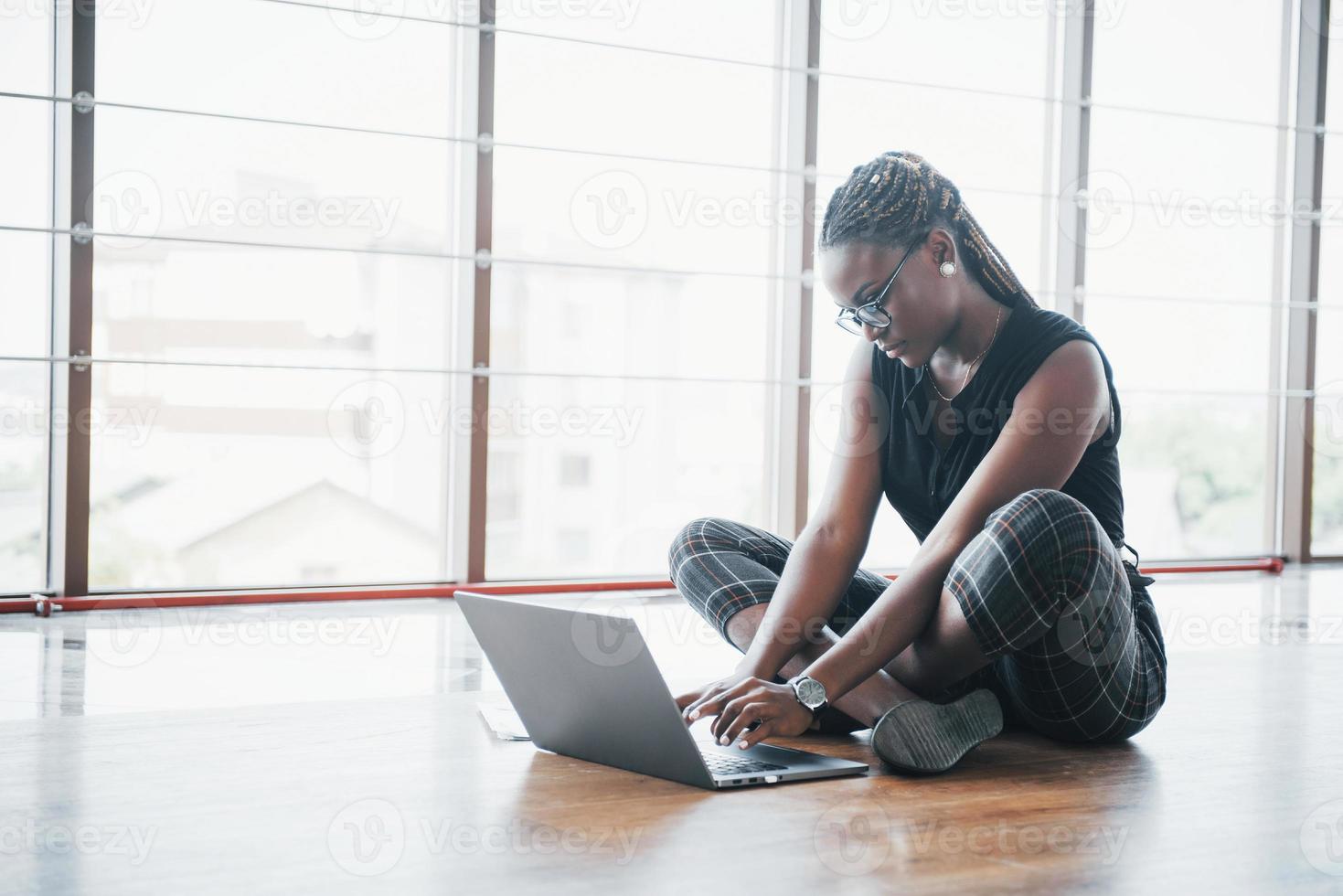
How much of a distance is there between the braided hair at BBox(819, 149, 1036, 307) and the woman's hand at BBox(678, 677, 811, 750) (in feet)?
1.82

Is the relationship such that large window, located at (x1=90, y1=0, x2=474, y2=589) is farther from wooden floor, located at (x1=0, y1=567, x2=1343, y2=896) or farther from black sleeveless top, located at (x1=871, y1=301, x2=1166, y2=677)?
black sleeveless top, located at (x1=871, y1=301, x2=1166, y2=677)

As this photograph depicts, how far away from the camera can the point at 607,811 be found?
4.01 ft

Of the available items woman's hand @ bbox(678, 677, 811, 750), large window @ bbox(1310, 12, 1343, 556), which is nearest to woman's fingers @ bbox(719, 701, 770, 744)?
woman's hand @ bbox(678, 677, 811, 750)

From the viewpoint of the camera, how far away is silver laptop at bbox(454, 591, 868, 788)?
1.23m

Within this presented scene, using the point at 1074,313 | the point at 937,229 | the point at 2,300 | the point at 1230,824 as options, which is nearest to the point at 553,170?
the point at 2,300

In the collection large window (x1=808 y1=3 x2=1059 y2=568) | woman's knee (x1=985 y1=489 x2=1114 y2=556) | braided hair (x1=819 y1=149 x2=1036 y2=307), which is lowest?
woman's knee (x1=985 y1=489 x2=1114 y2=556)

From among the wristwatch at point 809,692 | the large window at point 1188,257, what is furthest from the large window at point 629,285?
the wristwatch at point 809,692

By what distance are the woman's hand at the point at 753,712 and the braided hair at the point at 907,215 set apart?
1.82 ft

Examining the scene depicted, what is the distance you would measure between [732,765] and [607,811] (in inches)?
7.8

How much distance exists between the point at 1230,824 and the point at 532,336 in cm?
313

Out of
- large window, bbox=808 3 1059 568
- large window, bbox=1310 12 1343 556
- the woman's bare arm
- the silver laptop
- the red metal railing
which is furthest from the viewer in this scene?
large window, bbox=1310 12 1343 556

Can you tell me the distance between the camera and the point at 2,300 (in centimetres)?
346

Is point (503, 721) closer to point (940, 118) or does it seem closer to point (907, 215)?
point (907, 215)

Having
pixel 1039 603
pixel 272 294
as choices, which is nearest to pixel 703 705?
pixel 1039 603
